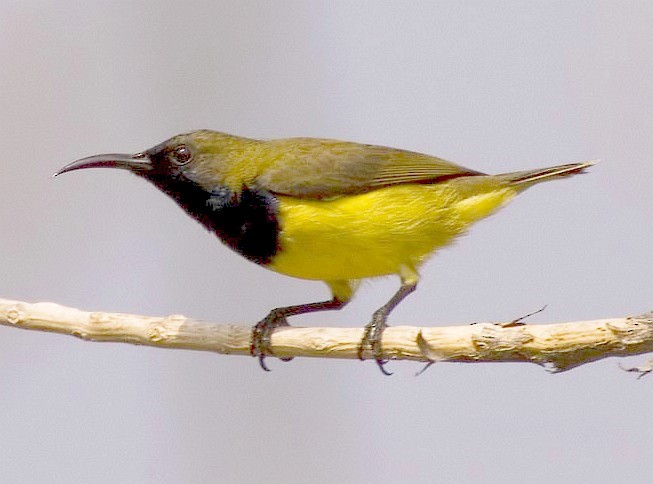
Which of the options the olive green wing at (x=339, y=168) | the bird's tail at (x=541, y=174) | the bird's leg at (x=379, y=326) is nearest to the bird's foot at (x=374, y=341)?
the bird's leg at (x=379, y=326)

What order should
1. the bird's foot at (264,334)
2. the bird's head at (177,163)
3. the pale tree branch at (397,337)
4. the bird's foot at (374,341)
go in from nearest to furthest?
the pale tree branch at (397,337)
the bird's foot at (374,341)
the bird's foot at (264,334)
the bird's head at (177,163)

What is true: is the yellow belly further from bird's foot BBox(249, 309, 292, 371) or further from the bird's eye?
the bird's eye

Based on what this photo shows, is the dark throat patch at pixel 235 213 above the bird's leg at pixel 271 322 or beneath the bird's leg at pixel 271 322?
above

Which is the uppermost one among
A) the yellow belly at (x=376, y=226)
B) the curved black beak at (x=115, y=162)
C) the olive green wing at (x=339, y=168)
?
the curved black beak at (x=115, y=162)

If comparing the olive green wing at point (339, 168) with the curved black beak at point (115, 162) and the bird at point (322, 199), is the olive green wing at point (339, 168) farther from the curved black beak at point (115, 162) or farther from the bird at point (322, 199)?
the curved black beak at point (115, 162)

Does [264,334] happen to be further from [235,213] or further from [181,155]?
[181,155]

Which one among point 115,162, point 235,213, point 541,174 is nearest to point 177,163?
point 115,162
